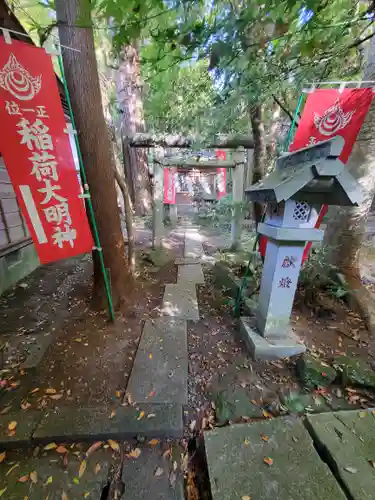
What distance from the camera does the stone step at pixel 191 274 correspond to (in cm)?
502

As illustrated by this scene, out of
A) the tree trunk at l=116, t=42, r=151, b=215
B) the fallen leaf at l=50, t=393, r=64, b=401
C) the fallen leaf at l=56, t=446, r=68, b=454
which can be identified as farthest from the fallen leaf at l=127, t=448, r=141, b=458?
the tree trunk at l=116, t=42, r=151, b=215

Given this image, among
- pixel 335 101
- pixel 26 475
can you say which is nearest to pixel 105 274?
pixel 26 475

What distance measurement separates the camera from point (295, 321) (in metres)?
3.27

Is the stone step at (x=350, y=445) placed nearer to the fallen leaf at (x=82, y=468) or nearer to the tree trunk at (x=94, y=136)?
the fallen leaf at (x=82, y=468)

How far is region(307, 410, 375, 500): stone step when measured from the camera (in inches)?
59.5

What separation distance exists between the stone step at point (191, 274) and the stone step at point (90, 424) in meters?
3.03

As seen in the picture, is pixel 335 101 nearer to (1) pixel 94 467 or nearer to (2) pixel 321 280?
(2) pixel 321 280

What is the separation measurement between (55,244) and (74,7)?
280 cm

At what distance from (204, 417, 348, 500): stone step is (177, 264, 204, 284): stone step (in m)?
3.22

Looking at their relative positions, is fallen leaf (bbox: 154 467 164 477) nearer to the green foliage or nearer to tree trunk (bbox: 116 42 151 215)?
the green foliage

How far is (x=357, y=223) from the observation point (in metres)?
3.32

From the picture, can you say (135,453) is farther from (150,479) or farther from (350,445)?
(350,445)

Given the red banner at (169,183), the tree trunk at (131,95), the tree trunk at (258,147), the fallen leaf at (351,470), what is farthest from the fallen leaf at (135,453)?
the tree trunk at (131,95)

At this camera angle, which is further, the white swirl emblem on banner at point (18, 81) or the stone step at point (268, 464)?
the white swirl emblem on banner at point (18, 81)
